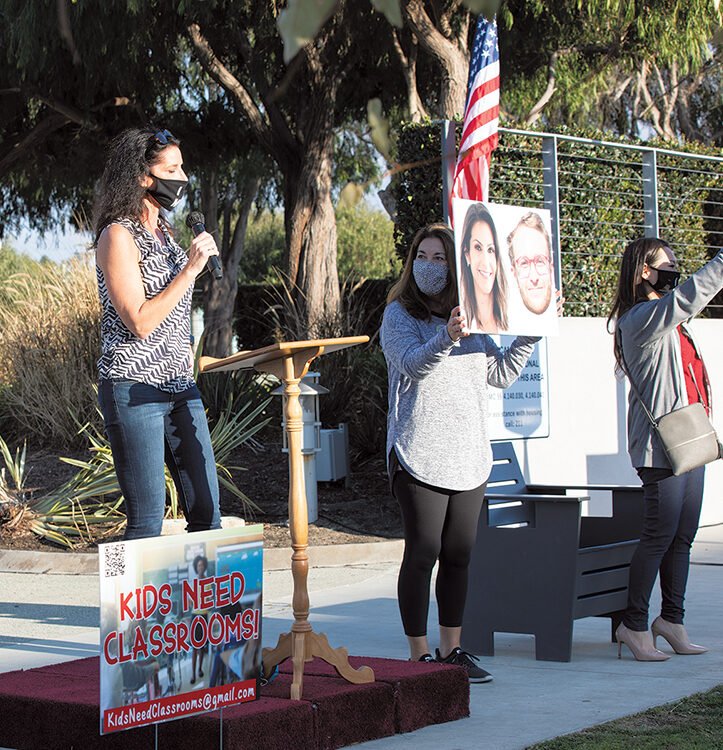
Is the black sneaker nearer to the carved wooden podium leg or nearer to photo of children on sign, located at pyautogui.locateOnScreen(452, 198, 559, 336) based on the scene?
the carved wooden podium leg

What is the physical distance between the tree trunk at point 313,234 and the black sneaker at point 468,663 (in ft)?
29.2

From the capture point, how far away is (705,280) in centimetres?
571

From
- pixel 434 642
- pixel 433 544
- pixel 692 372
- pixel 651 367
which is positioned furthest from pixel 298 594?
pixel 692 372

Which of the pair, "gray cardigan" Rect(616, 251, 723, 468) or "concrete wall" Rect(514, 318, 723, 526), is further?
"concrete wall" Rect(514, 318, 723, 526)

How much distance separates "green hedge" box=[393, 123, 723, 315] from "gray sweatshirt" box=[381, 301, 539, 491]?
483 centimetres

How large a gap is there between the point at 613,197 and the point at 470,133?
2221mm

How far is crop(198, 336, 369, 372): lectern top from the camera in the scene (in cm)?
452

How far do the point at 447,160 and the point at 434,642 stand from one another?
4.80m

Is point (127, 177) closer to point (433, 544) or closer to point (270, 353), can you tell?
point (270, 353)

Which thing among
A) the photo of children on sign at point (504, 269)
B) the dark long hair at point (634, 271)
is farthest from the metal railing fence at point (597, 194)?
the photo of children on sign at point (504, 269)

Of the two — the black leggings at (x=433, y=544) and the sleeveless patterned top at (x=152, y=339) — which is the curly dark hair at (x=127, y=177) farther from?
the black leggings at (x=433, y=544)

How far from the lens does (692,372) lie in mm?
6137

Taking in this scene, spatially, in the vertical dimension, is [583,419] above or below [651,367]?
below

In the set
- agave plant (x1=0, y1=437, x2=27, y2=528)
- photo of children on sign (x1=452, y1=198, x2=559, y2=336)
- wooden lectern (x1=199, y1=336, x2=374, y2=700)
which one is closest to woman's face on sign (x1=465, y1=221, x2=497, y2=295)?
photo of children on sign (x1=452, y1=198, x2=559, y2=336)
